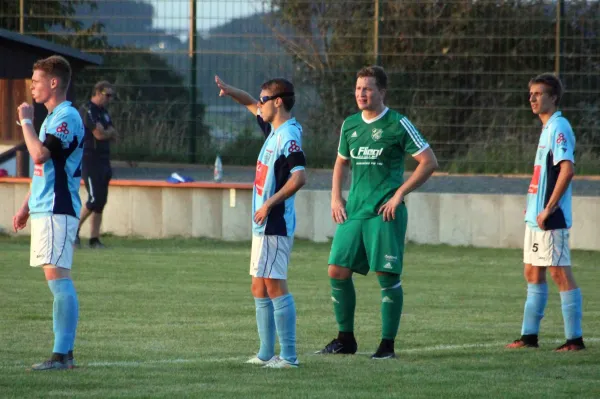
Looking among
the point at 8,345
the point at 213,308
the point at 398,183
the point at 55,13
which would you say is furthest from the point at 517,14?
the point at 8,345

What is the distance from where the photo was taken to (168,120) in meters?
19.0

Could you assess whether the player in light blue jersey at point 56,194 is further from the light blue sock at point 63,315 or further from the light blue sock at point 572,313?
the light blue sock at point 572,313

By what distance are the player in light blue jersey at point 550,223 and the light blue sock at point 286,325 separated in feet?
6.43

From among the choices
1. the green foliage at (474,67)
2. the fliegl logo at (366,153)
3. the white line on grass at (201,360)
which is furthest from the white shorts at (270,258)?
the green foliage at (474,67)

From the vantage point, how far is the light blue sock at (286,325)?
761 cm

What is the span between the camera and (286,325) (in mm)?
7617

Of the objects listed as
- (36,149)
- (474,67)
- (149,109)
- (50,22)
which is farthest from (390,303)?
(50,22)

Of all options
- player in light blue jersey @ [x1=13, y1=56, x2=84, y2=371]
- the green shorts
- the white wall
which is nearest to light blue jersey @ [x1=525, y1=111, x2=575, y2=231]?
the green shorts

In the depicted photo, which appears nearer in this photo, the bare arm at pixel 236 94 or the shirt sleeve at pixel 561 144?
the bare arm at pixel 236 94

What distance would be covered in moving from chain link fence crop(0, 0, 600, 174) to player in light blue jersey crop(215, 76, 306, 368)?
10.4 m

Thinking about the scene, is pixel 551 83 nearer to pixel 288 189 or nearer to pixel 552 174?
pixel 552 174

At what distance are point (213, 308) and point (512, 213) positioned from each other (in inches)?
292

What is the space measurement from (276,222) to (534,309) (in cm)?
234

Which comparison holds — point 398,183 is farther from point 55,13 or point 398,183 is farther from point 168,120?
point 55,13
